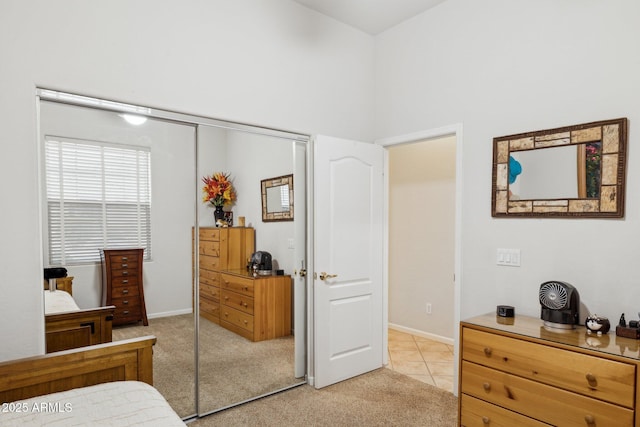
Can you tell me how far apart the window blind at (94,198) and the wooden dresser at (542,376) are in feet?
7.27

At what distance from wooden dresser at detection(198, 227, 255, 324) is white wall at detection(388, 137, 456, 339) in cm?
222

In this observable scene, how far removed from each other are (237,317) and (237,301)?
123 millimetres

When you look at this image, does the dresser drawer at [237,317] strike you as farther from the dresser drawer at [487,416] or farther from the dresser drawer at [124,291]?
the dresser drawer at [487,416]

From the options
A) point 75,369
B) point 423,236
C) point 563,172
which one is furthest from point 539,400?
point 423,236

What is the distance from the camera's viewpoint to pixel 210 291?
8.77ft

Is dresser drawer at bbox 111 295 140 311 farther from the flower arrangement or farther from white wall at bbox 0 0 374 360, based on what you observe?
the flower arrangement

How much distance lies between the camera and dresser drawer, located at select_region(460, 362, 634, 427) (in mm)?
1793

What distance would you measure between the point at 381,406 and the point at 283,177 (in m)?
1.91

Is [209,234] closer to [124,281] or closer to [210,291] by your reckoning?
[210,291]

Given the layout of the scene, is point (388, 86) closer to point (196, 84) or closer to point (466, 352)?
point (196, 84)

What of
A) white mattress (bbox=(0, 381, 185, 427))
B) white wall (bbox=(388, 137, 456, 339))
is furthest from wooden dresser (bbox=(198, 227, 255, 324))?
white wall (bbox=(388, 137, 456, 339))

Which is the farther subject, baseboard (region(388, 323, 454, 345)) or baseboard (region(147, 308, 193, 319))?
baseboard (region(388, 323, 454, 345))

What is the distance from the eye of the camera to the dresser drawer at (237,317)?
9.11 ft

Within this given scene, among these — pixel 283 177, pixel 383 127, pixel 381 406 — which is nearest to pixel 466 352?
pixel 381 406
